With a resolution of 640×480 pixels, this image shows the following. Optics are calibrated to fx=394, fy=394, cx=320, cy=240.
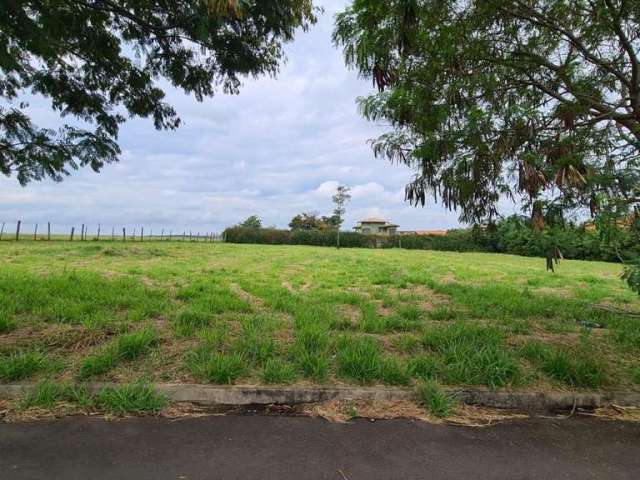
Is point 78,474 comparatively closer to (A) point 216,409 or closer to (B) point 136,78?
(A) point 216,409

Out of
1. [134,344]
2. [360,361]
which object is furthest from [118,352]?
[360,361]

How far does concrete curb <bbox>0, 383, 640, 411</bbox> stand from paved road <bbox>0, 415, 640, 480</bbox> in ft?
0.82

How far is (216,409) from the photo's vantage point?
2.88 m

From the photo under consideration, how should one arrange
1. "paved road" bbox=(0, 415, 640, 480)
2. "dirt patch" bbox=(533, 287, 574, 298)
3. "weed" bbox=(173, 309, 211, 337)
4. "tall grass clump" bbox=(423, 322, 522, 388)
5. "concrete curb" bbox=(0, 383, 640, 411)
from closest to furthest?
"paved road" bbox=(0, 415, 640, 480) < "concrete curb" bbox=(0, 383, 640, 411) < "tall grass clump" bbox=(423, 322, 522, 388) < "weed" bbox=(173, 309, 211, 337) < "dirt patch" bbox=(533, 287, 574, 298)

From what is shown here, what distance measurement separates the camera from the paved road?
2.13 m

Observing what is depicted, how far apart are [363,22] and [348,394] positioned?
3.10 meters

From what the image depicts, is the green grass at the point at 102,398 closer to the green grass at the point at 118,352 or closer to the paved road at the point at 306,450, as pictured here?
the paved road at the point at 306,450

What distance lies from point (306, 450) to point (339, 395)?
2.37 ft

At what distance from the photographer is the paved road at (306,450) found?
83.9 inches

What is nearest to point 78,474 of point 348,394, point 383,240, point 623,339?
point 348,394

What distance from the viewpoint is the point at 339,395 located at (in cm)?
303

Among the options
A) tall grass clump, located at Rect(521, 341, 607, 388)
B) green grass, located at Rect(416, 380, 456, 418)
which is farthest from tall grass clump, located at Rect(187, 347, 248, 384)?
tall grass clump, located at Rect(521, 341, 607, 388)

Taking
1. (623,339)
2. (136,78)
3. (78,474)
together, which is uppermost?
(136,78)

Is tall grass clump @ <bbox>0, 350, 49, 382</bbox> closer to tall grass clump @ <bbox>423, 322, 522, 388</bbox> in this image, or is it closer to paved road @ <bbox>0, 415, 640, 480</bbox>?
paved road @ <bbox>0, 415, 640, 480</bbox>
